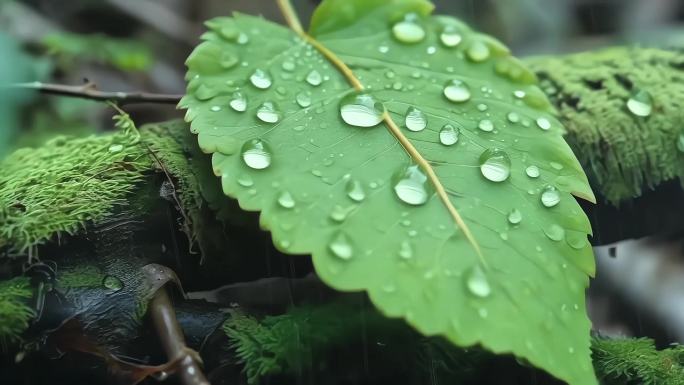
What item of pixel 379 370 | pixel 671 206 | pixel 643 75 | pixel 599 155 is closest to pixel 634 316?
pixel 671 206

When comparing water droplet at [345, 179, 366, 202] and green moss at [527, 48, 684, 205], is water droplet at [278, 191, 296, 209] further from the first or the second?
green moss at [527, 48, 684, 205]

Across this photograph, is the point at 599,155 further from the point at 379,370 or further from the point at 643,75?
the point at 379,370

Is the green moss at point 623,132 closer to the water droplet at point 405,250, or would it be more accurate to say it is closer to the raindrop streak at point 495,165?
the raindrop streak at point 495,165

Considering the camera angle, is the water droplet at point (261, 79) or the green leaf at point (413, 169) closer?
the green leaf at point (413, 169)

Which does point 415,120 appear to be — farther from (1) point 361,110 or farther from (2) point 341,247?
(2) point 341,247

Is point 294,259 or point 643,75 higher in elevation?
point 643,75

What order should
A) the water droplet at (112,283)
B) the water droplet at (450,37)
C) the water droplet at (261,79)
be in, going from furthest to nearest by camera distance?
the water droplet at (450,37), the water droplet at (261,79), the water droplet at (112,283)

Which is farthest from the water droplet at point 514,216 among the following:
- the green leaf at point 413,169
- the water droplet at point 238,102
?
the water droplet at point 238,102
